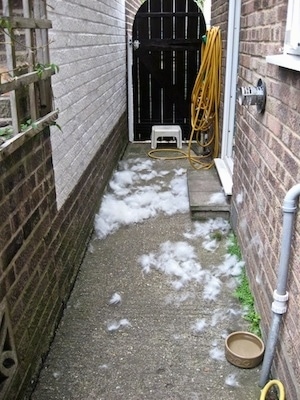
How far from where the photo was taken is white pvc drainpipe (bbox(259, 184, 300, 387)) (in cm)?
162

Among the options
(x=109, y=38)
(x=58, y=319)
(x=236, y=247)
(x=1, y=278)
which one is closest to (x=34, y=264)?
(x=1, y=278)

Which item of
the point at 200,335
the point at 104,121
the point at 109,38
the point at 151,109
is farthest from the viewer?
the point at 151,109

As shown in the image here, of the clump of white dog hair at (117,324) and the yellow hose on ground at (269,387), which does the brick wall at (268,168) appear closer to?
the yellow hose on ground at (269,387)

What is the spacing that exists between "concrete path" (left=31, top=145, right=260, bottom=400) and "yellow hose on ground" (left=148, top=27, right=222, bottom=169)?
180 cm

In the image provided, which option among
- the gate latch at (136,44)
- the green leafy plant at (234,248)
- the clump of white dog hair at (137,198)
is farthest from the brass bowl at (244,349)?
the gate latch at (136,44)

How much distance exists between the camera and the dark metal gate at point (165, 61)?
19.7ft

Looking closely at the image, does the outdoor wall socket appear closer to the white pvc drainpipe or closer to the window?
the window

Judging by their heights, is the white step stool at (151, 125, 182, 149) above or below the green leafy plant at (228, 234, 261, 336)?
above

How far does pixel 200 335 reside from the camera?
226 centimetres

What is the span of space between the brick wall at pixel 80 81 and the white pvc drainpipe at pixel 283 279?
126 cm

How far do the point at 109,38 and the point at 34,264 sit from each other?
3.25 meters

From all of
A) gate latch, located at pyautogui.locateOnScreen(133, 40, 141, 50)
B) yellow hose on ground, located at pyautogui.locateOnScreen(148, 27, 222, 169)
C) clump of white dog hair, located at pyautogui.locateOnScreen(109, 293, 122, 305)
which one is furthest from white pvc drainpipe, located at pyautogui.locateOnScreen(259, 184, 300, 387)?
gate latch, located at pyautogui.locateOnScreen(133, 40, 141, 50)

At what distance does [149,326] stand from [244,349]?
0.51 meters

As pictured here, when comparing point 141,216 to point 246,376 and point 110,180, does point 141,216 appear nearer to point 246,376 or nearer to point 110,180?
point 110,180
